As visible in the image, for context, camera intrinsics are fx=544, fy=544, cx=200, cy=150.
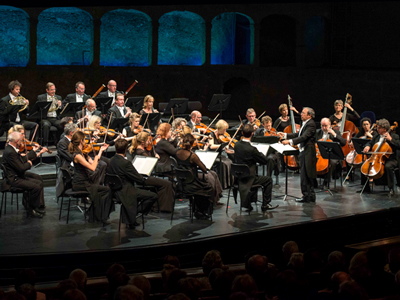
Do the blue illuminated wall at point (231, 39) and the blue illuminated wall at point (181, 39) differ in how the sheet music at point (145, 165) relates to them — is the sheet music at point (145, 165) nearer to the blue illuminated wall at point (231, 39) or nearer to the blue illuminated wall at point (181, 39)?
the blue illuminated wall at point (181, 39)

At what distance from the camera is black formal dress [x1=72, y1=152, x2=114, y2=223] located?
7.02 meters

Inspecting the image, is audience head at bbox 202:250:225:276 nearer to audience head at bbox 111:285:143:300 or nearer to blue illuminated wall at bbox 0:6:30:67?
audience head at bbox 111:285:143:300

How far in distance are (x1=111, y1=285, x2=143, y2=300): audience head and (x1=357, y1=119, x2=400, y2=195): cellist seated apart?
6118mm

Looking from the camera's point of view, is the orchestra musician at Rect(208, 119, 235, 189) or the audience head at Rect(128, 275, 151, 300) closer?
the audience head at Rect(128, 275, 151, 300)

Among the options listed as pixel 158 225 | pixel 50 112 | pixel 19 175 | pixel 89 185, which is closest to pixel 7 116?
pixel 50 112

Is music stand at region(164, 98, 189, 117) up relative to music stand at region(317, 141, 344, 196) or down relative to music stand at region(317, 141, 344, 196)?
up

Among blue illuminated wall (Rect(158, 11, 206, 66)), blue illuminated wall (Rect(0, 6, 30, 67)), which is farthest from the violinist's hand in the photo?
blue illuminated wall (Rect(0, 6, 30, 67))

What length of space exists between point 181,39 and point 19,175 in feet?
30.1

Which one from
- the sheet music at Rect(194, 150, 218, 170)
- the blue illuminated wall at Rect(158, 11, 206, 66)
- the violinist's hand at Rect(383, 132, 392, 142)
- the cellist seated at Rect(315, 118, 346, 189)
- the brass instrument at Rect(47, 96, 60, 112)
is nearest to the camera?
the sheet music at Rect(194, 150, 218, 170)

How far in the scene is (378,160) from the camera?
28.1 ft

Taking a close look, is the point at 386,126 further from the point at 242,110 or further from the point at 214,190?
the point at 242,110

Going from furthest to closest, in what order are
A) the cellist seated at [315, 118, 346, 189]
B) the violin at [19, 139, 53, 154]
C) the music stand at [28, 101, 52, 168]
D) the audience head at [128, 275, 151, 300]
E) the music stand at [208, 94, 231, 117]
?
1. the music stand at [208, 94, 231, 117]
2. the music stand at [28, 101, 52, 168]
3. the cellist seated at [315, 118, 346, 189]
4. the violin at [19, 139, 53, 154]
5. the audience head at [128, 275, 151, 300]

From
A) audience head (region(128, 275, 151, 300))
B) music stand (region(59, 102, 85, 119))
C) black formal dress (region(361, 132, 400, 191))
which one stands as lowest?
audience head (region(128, 275, 151, 300))

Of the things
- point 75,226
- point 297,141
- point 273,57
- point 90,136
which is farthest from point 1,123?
point 273,57
